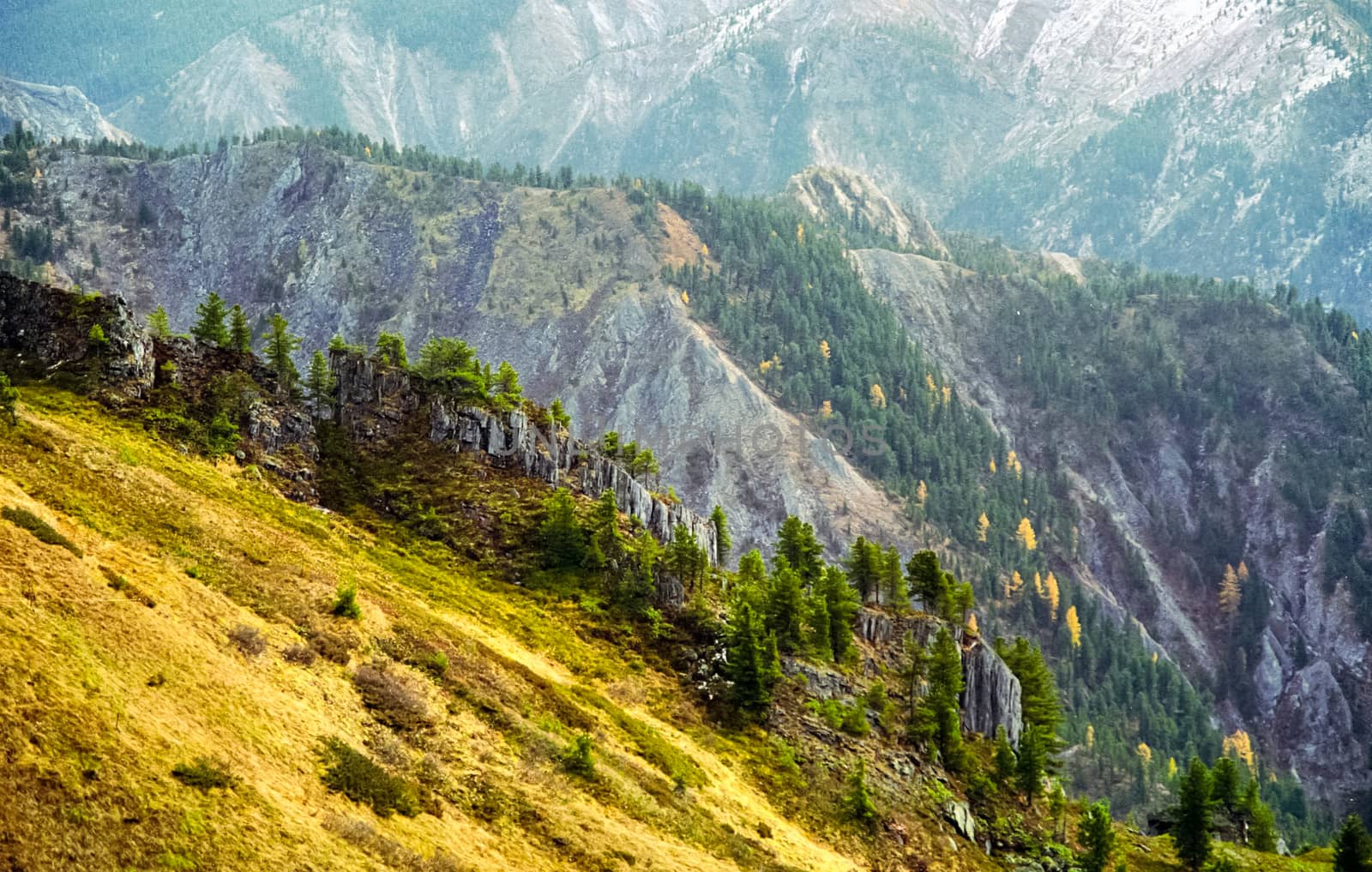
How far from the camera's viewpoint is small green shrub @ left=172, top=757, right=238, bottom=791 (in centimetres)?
3319

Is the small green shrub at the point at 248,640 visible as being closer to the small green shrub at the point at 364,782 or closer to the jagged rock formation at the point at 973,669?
the small green shrub at the point at 364,782

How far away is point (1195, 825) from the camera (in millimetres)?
88500

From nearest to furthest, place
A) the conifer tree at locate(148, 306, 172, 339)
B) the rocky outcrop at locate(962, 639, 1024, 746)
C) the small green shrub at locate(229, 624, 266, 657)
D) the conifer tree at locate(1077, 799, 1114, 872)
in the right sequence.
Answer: the small green shrub at locate(229, 624, 266, 657) < the conifer tree at locate(1077, 799, 1114, 872) < the conifer tree at locate(148, 306, 172, 339) < the rocky outcrop at locate(962, 639, 1024, 746)

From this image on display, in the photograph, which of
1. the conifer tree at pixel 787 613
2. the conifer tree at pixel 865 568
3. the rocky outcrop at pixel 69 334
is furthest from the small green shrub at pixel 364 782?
the conifer tree at pixel 865 568

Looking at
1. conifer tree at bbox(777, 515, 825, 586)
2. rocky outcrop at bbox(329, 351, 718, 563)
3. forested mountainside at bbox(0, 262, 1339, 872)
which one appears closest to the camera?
forested mountainside at bbox(0, 262, 1339, 872)

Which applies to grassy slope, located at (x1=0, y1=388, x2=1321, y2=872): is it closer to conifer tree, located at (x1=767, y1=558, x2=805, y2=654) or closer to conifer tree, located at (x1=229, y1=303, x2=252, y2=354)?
conifer tree, located at (x1=767, y1=558, x2=805, y2=654)

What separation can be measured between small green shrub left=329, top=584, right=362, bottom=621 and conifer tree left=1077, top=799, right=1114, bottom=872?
55.6 metres

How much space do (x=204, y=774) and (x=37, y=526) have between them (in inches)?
578

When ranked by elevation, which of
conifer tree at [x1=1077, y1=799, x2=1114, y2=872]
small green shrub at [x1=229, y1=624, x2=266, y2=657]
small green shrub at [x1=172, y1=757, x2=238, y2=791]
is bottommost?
conifer tree at [x1=1077, y1=799, x2=1114, y2=872]

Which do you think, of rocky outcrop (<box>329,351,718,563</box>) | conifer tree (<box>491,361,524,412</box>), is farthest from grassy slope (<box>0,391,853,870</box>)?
conifer tree (<box>491,361,524,412</box>)

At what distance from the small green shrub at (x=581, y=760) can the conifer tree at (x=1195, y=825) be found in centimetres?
6050

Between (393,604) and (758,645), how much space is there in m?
25.8

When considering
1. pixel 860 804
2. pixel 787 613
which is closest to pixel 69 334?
pixel 787 613

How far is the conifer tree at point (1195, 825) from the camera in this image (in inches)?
3474
